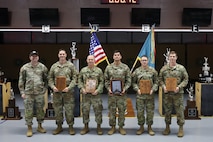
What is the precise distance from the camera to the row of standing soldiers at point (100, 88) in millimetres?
6945

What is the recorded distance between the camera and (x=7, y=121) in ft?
27.8

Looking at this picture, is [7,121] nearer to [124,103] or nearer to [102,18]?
[124,103]

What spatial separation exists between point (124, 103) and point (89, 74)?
95 centimetres

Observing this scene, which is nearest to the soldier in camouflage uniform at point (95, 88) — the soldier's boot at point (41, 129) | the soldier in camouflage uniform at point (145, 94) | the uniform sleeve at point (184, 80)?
the soldier in camouflage uniform at point (145, 94)

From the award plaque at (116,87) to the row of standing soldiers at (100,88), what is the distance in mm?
43

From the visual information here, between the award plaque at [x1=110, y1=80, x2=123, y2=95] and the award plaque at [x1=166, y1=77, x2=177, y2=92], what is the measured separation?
3.13ft

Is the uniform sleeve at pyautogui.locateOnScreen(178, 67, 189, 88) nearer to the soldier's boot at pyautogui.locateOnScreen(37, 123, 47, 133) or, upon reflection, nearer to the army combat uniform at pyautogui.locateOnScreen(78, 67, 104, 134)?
the army combat uniform at pyautogui.locateOnScreen(78, 67, 104, 134)

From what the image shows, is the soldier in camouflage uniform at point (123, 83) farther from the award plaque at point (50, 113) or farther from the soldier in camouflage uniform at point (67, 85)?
the award plaque at point (50, 113)

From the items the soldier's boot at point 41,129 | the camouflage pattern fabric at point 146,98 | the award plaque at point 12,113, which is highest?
the camouflage pattern fabric at point 146,98

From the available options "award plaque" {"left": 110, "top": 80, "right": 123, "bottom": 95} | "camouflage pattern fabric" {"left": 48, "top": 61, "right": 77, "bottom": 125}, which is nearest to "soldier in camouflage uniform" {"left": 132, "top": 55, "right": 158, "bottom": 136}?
"award plaque" {"left": 110, "top": 80, "right": 123, "bottom": 95}

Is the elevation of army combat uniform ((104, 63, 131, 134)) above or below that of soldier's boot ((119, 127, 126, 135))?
above

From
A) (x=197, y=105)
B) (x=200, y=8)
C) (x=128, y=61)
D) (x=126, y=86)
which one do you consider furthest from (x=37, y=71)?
(x=128, y=61)

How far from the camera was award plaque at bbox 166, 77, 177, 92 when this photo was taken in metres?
6.80

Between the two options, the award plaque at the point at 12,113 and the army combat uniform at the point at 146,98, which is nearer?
the army combat uniform at the point at 146,98
